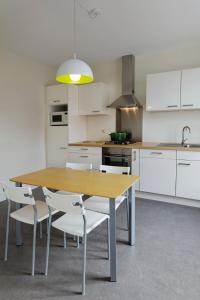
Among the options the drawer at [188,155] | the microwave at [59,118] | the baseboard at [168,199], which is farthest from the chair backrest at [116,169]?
the microwave at [59,118]

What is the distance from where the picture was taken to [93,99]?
4.13 metres

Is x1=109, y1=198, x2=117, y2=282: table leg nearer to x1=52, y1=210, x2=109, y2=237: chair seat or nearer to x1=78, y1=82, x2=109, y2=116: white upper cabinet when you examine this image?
x1=52, y1=210, x2=109, y2=237: chair seat

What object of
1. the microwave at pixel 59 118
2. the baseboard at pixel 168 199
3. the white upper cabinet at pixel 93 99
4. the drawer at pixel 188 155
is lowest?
the baseboard at pixel 168 199

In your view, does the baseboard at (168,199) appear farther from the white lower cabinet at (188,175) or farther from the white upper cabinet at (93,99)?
the white upper cabinet at (93,99)

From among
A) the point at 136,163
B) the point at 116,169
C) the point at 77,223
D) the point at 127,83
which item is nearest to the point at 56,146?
the point at 136,163

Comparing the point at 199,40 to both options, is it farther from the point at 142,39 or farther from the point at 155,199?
the point at 155,199

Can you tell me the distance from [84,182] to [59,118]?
8.17 ft

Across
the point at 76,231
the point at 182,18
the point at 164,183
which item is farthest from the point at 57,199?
the point at 182,18

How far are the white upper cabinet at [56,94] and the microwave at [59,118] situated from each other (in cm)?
22

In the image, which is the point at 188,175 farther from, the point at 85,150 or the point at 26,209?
the point at 26,209

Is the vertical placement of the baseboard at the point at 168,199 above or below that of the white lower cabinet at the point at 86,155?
below

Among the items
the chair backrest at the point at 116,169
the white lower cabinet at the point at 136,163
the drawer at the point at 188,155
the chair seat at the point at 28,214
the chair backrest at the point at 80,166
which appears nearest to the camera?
the chair seat at the point at 28,214

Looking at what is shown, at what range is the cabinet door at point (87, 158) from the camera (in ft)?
12.5

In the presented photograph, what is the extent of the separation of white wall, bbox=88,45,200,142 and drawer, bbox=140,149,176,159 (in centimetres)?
63
